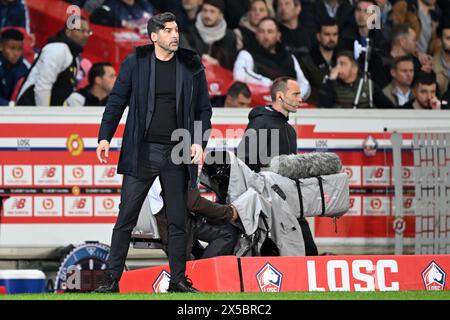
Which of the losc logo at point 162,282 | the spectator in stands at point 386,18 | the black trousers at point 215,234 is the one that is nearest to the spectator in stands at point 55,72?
the black trousers at point 215,234

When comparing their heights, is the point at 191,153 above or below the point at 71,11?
below

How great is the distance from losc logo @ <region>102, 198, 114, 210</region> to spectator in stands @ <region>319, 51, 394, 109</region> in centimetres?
250

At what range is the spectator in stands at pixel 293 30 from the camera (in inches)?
562

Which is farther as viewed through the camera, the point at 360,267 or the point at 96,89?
the point at 96,89

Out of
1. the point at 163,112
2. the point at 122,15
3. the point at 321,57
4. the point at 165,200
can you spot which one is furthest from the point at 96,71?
the point at 165,200

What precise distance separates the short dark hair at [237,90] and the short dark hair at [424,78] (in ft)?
6.41

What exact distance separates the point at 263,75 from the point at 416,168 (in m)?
1.82

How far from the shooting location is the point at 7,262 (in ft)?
42.2

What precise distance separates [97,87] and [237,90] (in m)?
1.42

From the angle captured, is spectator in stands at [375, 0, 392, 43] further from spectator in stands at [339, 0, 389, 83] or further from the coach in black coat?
the coach in black coat

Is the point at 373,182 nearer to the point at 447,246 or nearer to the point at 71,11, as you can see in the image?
the point at 447,246

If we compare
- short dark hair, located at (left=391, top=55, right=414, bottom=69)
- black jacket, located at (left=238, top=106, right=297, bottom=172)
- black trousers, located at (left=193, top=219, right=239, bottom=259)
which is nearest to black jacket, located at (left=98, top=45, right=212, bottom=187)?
black trousers, located at (left=193, top=219, right=239, bottom=259)

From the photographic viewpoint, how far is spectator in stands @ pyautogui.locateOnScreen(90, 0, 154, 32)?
44.8 feet
